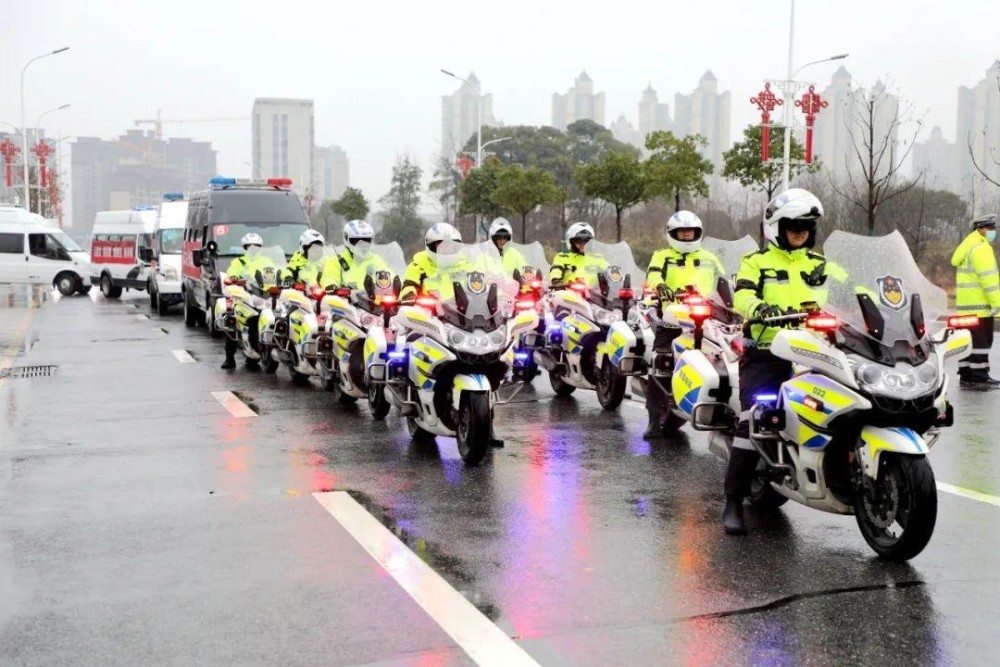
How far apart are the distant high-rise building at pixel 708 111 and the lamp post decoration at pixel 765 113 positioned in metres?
70.7

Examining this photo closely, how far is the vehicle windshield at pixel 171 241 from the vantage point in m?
26.2

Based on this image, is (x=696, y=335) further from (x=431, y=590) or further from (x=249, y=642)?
(x=249, y=642)

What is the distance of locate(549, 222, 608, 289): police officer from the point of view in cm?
1178

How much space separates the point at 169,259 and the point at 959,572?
74.1 ft

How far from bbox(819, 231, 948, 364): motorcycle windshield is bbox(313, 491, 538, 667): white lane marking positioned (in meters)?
2.33

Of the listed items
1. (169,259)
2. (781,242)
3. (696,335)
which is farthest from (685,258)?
(169,259)

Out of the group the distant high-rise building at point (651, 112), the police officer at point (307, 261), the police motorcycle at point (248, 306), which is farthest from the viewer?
the distant high-rise building at point (651, 112)

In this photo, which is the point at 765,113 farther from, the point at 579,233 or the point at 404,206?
the point at 404,206

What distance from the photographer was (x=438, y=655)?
4488mm

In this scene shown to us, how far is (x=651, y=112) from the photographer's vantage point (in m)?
116

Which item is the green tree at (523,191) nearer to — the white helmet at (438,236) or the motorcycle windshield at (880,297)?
the white helmet at (438,236)

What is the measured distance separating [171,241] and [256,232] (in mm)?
6940

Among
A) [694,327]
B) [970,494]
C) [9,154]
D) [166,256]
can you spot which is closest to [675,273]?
[694,327]

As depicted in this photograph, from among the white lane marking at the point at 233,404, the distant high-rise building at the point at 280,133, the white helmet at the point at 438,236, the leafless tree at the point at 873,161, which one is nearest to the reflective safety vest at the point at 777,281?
the white helmet at the point at 438,236
